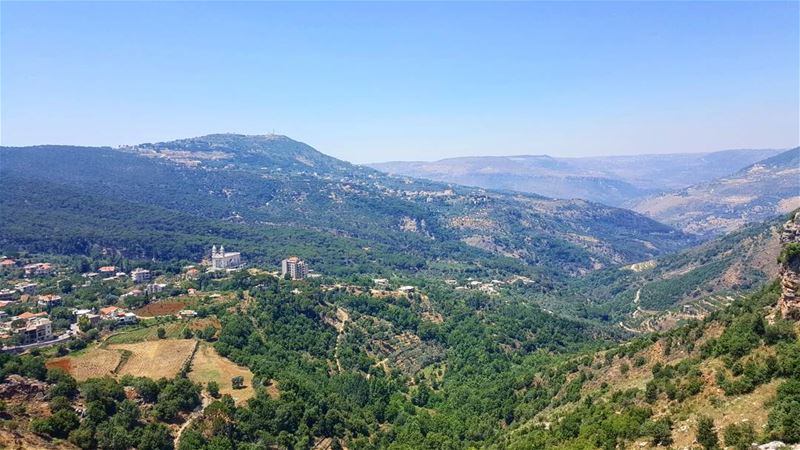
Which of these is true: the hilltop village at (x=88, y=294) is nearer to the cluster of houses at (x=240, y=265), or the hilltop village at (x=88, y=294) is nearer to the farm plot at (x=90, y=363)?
the cluster of houses at (x=240, y=265)

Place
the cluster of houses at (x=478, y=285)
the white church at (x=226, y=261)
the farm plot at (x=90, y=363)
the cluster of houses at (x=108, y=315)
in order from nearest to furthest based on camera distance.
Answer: the farm plot at (x=90, y=363)
the cluster of houses at (x=108, y=315)
the white church at (x=226, y=261)
the cluster of houses at (x=478, y=285)

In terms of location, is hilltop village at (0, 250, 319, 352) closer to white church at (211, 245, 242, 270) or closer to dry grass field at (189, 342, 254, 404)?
white church at (211, 245, 242, 270)

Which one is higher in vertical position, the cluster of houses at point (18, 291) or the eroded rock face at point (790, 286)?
the eroded rock face at point (790, 286)

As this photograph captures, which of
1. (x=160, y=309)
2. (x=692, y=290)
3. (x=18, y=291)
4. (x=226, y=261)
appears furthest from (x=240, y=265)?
(x=692, y=290)

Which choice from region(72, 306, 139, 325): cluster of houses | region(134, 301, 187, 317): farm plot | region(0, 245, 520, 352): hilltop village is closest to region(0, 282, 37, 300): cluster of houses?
region(0, 245, 520, 352): hilltop village

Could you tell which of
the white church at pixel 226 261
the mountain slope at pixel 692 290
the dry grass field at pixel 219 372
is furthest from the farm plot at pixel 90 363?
the mountain slope at pixel 692 290

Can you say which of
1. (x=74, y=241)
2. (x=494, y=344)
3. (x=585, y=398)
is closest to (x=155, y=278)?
(x=74, y=241)

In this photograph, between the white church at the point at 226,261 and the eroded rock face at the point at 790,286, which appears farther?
the white church at the point at 226,261

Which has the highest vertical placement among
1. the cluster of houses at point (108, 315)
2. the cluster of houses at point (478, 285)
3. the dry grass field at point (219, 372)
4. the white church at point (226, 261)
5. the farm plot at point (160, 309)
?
the cluster of houses at point (108, 315)
